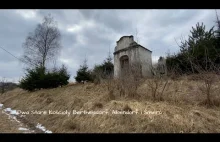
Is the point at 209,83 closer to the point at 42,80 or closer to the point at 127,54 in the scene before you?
the point at 127,54

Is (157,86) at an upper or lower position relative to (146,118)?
upper

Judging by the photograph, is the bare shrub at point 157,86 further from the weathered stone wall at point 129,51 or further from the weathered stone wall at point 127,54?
the weathered stone wall at point 129,51

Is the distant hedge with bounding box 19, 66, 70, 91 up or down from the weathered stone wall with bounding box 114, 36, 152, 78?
down

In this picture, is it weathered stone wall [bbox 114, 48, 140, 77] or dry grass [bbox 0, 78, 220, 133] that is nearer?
dry grass [bbox 0, 78, 220, 133]

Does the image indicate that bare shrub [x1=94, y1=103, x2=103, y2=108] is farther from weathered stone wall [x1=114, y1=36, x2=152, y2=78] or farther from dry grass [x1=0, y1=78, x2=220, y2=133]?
weathered stone wall [x1=114, y1=36, x2=152, y2=78]

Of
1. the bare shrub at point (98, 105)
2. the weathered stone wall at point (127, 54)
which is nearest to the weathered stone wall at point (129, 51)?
the weathered stone wall at point (127, 54)

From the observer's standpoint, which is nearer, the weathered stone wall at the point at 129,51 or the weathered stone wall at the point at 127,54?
the weathered stone wall at the point at 127,54

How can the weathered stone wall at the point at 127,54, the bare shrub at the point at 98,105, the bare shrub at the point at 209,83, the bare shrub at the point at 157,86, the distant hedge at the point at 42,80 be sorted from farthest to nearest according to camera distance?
the weathered stone wall at the point at 127,54
the distant hedge at the point at 42,80
the bare shrub at the point at 157,86
the bare shrub at the point at 98,105
the bare shrub at the point at 209,83

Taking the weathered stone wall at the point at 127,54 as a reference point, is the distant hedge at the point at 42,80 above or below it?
below

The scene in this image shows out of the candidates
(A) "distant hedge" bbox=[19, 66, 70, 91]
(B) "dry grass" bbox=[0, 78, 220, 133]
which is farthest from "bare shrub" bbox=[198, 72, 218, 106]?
(A) "distant hedge" bbox=[19, 66, 70, 91]

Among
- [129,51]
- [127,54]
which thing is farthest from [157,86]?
[127,54]

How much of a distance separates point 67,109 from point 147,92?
2.25 meters
